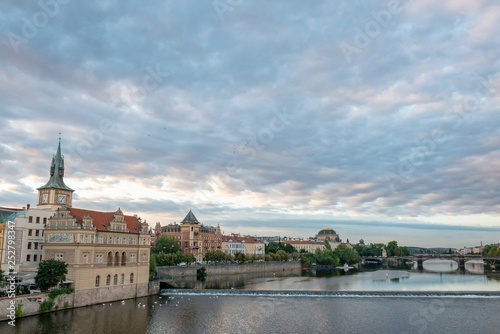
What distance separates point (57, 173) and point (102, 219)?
14.6m

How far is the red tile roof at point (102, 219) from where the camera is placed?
2083 inches

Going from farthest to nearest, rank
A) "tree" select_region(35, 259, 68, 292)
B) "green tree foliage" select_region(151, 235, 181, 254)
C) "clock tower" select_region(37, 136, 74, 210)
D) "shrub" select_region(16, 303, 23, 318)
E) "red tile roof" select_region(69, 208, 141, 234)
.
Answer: "green tree foliage" select_region(151, 235, 181, 254) < "clock tower" select_region(37, 136, 74, 210) < "red tile roof" select_region(69, 208, 141, 234) < "tree" select_region(35, 259, 68, 292) < "shrub" select_region(16, 303, 23, 318)

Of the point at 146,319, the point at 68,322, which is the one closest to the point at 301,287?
the point at 146,319

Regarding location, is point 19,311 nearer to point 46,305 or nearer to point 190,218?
point 46,305

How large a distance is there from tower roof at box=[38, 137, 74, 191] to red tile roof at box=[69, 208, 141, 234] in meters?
11.2

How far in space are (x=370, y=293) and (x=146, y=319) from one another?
33736 millimetres

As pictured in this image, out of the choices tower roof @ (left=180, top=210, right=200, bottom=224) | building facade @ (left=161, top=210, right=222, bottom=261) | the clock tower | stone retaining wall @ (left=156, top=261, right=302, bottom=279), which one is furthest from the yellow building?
tower roof @ (left=180, top=210, right=200, bottom=224)

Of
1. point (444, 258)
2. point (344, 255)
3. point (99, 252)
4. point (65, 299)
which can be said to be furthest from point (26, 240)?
point (444, 258)

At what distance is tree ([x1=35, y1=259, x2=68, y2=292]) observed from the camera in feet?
147

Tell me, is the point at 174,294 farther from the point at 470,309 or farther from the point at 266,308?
the point at 470,309

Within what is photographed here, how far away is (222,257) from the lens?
116625mm

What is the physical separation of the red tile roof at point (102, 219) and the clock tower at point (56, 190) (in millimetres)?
10222

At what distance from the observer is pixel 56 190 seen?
62.4 metres

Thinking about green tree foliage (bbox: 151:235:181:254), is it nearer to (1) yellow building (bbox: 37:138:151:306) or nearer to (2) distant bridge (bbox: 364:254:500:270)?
(1) yellow building (bbox: 37:138:151:306)
